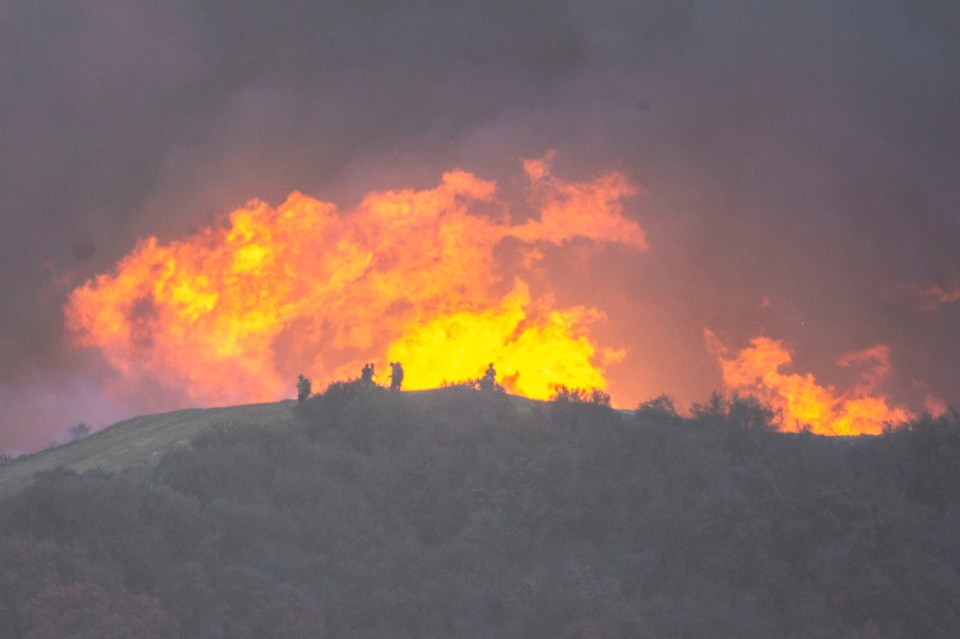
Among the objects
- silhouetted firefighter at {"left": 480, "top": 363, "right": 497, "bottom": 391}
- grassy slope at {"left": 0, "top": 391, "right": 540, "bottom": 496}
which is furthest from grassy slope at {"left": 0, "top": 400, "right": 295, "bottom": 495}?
silhouetted firefighter at {"left": 480, "top": 363, "right": 497, "bottom": 391}

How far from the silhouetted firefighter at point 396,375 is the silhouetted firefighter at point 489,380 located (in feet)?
15.1

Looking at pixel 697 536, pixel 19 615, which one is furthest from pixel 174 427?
pixel 697 536

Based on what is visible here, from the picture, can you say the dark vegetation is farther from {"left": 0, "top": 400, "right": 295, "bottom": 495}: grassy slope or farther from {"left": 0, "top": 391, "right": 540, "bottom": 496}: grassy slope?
{"left": 0, "top": 400, "right": 295, "bottom": 495}: grassy slope

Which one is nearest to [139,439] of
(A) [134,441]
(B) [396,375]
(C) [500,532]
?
(A) [134,441]

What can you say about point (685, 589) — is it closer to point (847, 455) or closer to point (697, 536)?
point (697, 536)

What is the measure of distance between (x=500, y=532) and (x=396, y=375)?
16788 millimetres

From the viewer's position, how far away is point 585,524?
45531 millimetres

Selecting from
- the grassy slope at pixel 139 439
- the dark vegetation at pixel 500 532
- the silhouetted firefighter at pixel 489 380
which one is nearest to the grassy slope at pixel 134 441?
the grassy slope at pixel 139 439

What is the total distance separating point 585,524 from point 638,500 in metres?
3.08

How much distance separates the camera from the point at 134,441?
54906mm

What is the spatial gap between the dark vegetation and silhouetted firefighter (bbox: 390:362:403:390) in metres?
4.16

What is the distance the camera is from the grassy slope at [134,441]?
5047 cm

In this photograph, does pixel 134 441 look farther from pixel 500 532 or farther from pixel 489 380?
pixel 500 532

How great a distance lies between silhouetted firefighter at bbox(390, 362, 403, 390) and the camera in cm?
5803
